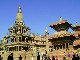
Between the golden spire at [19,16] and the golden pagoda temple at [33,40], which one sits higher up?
the golden spire at [19,16]

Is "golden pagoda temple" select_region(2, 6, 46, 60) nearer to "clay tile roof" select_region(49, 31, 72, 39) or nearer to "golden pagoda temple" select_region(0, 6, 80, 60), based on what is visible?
"golden pagoda temple" select_region(0, 6, 80, 60)

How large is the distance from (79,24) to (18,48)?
23322mm

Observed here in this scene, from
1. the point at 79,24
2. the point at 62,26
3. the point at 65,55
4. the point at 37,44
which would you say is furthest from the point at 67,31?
the point at 37,44

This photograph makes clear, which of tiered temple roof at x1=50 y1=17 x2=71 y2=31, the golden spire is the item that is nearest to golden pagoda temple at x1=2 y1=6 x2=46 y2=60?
the golden spire

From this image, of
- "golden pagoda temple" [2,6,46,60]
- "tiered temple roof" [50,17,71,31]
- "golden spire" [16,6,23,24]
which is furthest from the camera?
"golden spire" [16,6,23,24]

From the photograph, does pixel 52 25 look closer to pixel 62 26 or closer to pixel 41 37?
pixel 62 26

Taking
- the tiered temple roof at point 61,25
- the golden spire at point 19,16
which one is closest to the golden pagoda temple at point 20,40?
the golden spire at point 19,16

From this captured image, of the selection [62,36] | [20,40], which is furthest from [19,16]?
[62,36]

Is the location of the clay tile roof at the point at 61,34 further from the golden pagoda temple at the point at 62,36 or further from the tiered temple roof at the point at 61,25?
the tiered temple roof at the point at 61,25

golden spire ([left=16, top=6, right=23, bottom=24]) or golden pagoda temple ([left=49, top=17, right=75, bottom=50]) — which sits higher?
golden spire ([left=16, top=6, right=23, bottom=24])

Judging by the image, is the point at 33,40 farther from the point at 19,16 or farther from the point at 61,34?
the point at 61,34

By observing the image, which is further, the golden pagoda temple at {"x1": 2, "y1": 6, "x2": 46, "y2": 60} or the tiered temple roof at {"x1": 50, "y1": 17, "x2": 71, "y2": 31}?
the golden pagoda temple at {"x1": 2, "y1": 6, "x2": 46, "y2": 60}

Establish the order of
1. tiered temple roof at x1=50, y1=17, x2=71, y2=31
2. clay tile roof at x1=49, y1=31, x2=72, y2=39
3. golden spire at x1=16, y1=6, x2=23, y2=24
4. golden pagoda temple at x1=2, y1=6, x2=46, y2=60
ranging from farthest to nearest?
golden spire at x1=16, y1=6, x2=23, y2=24
golden pagoda temple at x1=2, y1=6, x2=46, y2=60
tiered temple roof at x1=50, y1=17, x2=71, y2=31
clay tile roof at x1=49, y1=31, x2=72, y2=39

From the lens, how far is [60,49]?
125ft
